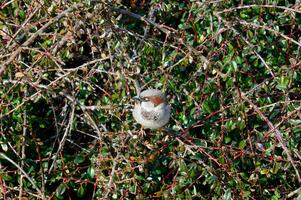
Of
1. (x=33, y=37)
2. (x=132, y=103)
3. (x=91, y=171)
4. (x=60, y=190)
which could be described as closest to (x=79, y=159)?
(x=91, y=171)

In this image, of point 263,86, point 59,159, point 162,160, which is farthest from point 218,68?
point 59,159

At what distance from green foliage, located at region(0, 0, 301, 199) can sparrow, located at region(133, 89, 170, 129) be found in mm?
77

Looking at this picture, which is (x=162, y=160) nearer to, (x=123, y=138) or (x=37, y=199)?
(x=123, y=138)

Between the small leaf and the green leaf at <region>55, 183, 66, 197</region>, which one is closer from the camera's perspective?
the green leaf at <region>55, 183, 66, 197</region>

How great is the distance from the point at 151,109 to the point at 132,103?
0.44 feet

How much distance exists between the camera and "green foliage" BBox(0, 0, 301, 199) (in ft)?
11.4

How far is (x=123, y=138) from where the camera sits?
3523 mm

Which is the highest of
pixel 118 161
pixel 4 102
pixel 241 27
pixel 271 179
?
pixel 241 27

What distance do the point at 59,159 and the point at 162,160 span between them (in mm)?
575

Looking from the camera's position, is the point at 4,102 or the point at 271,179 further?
the point at 271,179

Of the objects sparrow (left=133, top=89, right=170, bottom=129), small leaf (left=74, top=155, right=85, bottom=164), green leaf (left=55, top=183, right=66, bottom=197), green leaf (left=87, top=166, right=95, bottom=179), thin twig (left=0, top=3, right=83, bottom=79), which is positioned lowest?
green leaf (left=55, top=183, right=66, bottom=197)

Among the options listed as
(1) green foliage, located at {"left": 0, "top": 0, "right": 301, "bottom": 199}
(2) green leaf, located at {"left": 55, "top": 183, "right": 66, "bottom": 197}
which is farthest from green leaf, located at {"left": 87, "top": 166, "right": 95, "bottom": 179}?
(2) green leaf, located at {"left": 55, "top": 183, "right": 66, "bottom": 197}

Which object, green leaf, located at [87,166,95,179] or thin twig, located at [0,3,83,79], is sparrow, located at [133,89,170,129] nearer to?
green leaf, located at [87,166,95,179]

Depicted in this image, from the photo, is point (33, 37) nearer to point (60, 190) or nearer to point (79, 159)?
point (79, 159)
